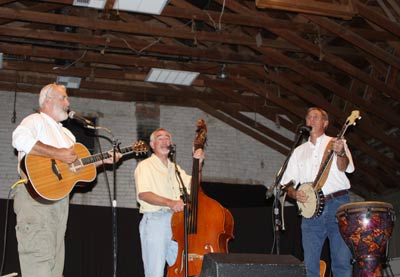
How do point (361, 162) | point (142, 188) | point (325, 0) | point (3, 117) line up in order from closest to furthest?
point (142, 188) → point (325, 0) → point (3, 117) → point (361, 162)

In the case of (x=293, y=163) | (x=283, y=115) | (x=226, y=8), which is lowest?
(x=293, y=163)

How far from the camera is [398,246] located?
12.0m

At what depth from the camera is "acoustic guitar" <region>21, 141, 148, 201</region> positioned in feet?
15.1

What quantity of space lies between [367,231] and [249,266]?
197cm

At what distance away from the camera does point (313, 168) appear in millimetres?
5559

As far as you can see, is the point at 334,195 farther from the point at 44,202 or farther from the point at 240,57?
the point at 240,57

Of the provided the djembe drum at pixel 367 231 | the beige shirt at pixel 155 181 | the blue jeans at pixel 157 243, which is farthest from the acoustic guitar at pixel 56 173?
the djembe drum at pixel 367 231

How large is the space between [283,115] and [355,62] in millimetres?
2690

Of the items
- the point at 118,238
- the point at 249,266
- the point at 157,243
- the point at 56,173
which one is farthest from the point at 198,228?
the point at 118,238

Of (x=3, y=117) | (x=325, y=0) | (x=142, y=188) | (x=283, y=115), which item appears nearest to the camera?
(x=142, y=188)

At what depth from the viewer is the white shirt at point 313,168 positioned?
5.35 meters

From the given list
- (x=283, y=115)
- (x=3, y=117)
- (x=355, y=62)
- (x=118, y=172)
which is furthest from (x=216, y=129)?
(x=3, y=117)

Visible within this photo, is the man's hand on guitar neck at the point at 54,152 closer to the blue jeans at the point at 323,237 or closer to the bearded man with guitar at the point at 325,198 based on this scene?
the bearded man with guitar at the point at 325,198

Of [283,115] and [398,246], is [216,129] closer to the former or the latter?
[283,115]
